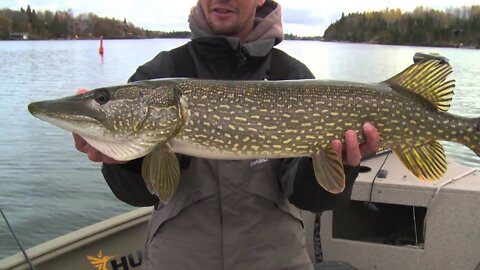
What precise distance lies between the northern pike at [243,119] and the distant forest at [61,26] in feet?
274

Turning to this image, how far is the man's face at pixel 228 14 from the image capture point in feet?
8.01

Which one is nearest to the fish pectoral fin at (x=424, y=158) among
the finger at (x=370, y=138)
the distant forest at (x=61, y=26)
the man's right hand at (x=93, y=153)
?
the finger at (x=370, y=138)

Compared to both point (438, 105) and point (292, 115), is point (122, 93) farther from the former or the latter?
point (438, 105)

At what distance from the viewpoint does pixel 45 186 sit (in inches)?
370

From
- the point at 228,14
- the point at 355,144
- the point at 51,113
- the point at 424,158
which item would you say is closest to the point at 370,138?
the point at 355,144

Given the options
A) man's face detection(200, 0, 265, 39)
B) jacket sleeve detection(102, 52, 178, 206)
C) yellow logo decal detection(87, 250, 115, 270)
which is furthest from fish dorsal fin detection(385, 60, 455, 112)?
yellow logo decal detection(87, 250, 115, 270)

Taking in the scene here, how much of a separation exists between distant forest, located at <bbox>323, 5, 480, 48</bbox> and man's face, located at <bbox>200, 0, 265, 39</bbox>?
58087mm

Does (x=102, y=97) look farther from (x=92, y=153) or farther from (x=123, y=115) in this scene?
(x=92, y=153)

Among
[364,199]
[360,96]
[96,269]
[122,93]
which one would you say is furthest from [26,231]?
[360,96]

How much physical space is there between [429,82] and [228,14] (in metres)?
1.04

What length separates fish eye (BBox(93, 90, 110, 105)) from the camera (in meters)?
2.18

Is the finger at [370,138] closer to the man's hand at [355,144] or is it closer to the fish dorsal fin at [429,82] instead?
the man's hand at [355,144]

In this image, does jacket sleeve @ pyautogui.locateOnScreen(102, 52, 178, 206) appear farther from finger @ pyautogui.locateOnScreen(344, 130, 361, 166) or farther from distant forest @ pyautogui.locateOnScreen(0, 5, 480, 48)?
distant forest @ pyautogui.locateOnScreen(0, 5, 480, 48)

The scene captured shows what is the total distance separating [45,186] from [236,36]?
7937 mm
